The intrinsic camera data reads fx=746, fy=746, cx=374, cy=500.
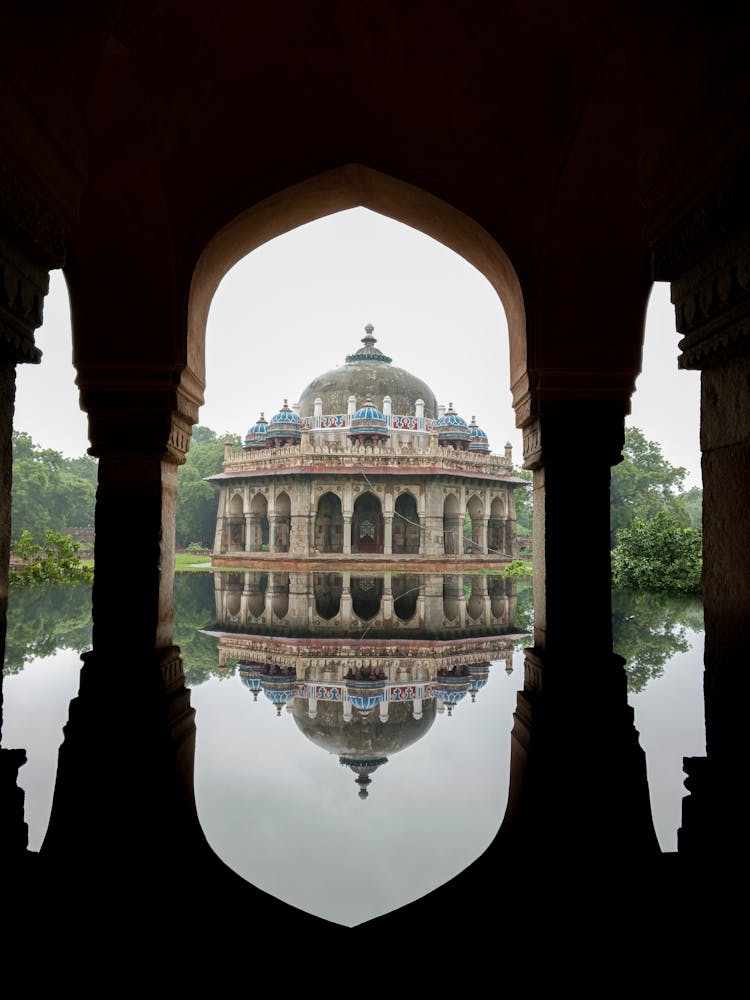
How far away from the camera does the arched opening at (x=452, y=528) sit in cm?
2172

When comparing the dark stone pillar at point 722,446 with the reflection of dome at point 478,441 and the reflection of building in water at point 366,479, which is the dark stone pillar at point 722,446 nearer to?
the reflection of building in water at point 366,479

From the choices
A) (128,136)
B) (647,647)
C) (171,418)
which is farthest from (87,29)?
(647,647)

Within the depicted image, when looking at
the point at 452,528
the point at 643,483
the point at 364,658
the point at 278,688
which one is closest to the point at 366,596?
the point at 364,658

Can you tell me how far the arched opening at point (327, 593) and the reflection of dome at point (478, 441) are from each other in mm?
9859

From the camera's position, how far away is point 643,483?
25203 mm

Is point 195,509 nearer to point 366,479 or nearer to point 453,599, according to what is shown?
point 366,479

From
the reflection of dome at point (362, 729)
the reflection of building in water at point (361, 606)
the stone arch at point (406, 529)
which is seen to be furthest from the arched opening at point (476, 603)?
the stone arch at point (406, 529)

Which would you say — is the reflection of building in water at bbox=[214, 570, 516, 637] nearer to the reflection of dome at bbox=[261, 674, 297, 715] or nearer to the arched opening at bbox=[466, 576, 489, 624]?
the arched opening at bbox=[466, 576, 489, 624]

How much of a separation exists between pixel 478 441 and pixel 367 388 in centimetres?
428

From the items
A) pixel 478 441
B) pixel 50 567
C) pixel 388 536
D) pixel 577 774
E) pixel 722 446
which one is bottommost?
pixel 577 774

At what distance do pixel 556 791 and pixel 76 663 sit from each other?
294 cm

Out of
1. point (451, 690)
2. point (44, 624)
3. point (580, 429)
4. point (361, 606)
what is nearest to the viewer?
point (451, 690)

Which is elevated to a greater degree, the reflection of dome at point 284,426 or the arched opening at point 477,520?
the reflection of dome at point 284,426

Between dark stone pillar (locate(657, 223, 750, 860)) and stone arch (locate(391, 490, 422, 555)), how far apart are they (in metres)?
19.7
